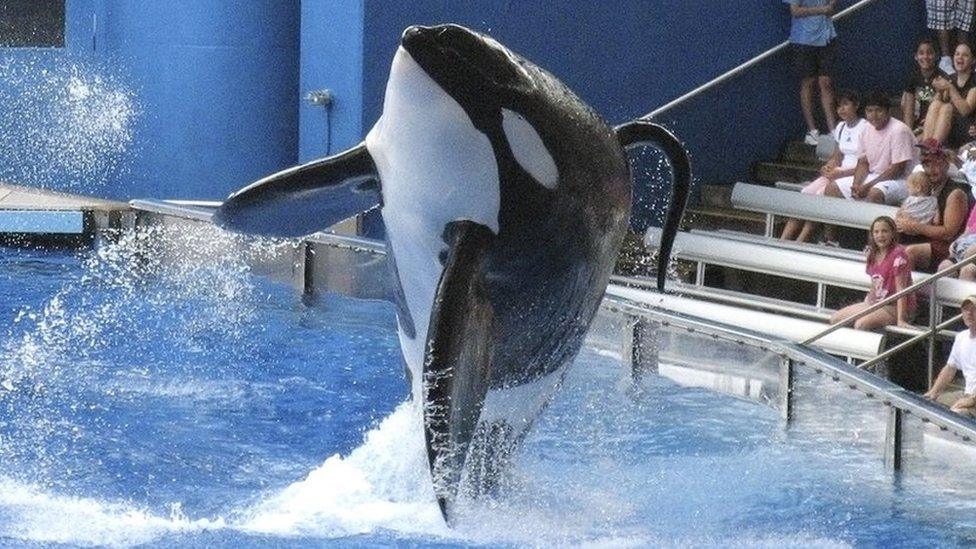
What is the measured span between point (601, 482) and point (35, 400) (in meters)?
2.81

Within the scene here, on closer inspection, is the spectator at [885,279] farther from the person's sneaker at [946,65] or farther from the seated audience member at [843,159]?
the person's sneaker at [946,65]

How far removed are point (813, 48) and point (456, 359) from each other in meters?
8.81

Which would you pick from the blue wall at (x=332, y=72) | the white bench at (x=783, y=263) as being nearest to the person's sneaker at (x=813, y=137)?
the white bench at (x=783, y=263)

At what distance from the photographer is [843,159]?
11875mm

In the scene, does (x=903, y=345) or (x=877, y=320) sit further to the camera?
(x=877, y=320)

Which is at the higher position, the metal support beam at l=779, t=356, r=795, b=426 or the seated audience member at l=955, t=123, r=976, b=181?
the seated audience member at l=955, t=123, r=976, b=181

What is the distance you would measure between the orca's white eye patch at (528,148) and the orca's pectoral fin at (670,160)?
0.81m

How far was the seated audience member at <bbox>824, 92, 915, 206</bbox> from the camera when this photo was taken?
11.2 m

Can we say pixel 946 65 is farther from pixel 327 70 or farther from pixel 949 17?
pixel 327 70

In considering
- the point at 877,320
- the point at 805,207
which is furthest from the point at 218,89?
the point at 877,320

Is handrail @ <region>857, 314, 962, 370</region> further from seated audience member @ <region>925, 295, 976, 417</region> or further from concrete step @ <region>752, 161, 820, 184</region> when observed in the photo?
concrete step @ <region>752, 161, 820, 184</region>

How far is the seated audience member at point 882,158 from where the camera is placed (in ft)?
36.9

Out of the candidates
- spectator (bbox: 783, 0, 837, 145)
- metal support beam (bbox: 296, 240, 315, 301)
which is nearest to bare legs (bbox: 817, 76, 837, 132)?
spectator (bbox: 783, 0, 837, 145)

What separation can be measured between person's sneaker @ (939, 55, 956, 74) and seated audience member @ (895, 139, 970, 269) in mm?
1977
